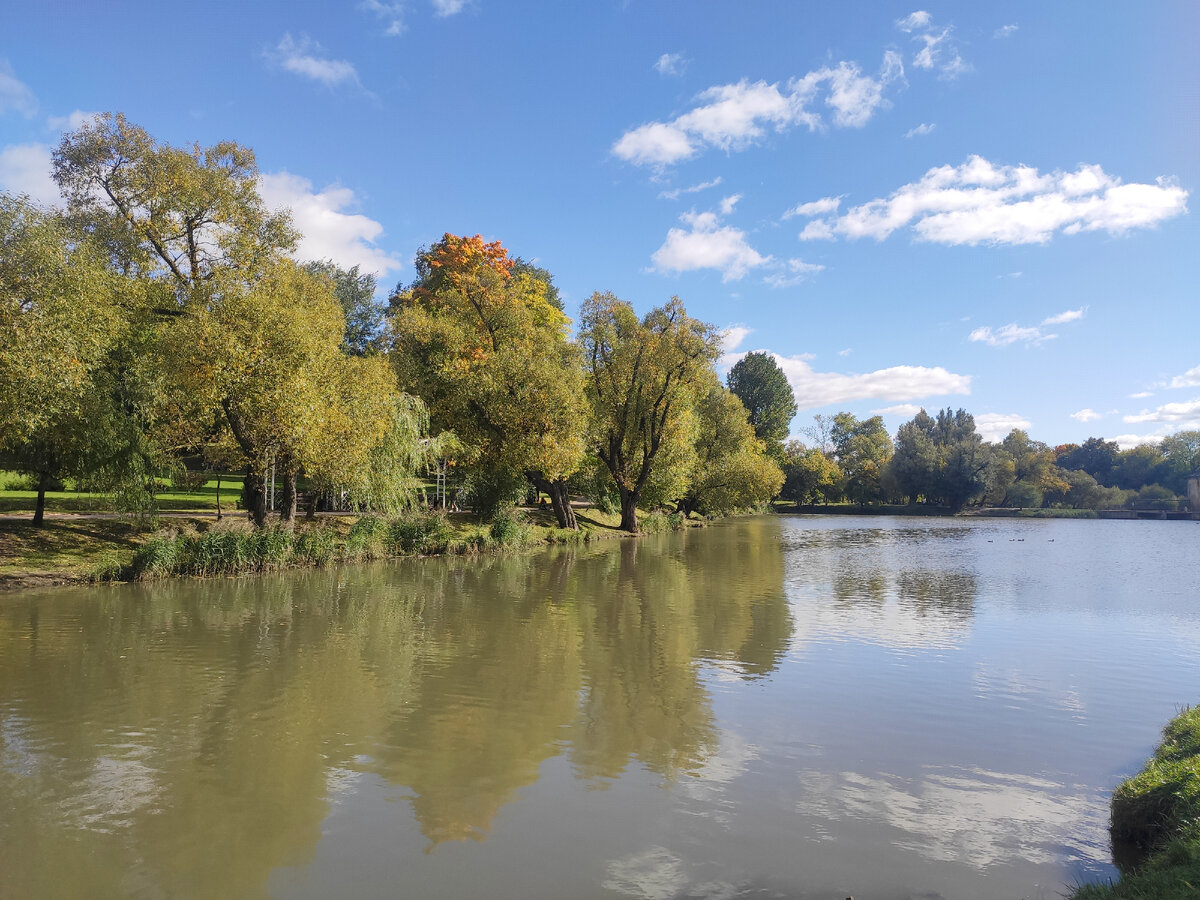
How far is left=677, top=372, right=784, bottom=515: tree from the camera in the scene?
50.4 m

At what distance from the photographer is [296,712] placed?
28.7ft

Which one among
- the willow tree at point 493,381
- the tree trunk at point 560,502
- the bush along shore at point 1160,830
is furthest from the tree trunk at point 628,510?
the bush along shore at point 1160,830

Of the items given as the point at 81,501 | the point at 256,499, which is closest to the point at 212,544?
the point at 256,499

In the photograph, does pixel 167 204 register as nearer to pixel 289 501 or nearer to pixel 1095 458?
pixel 289 501

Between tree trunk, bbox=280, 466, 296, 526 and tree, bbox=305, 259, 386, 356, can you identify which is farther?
tree, bbox=305, 259, 386, 356

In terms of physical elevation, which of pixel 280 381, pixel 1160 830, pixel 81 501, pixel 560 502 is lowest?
pixel 1160 830

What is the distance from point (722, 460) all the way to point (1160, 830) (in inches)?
1775

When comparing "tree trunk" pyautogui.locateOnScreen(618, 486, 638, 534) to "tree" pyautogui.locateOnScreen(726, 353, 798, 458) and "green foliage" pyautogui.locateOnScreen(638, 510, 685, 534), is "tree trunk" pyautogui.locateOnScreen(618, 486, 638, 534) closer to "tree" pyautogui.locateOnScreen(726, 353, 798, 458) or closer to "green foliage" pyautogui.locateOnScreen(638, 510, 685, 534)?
"green foliage" pyautogui.locateOnScreen(638, 510, 685, 534)

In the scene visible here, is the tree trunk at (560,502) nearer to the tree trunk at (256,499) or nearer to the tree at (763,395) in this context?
the tree trunk at (256,499)

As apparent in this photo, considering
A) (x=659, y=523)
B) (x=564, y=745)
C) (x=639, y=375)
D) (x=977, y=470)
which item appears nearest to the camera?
(x=564, y=745)

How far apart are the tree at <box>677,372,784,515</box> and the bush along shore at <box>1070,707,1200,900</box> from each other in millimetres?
42055

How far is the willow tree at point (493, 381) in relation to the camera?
30656mm

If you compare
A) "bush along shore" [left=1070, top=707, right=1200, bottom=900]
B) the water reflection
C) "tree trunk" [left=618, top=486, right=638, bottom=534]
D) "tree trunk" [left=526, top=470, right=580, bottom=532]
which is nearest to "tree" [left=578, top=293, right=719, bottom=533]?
"tree trunk" [left=618, top=486, right=638, bottom=534]

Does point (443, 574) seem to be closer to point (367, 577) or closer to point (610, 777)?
point (367, 577)
